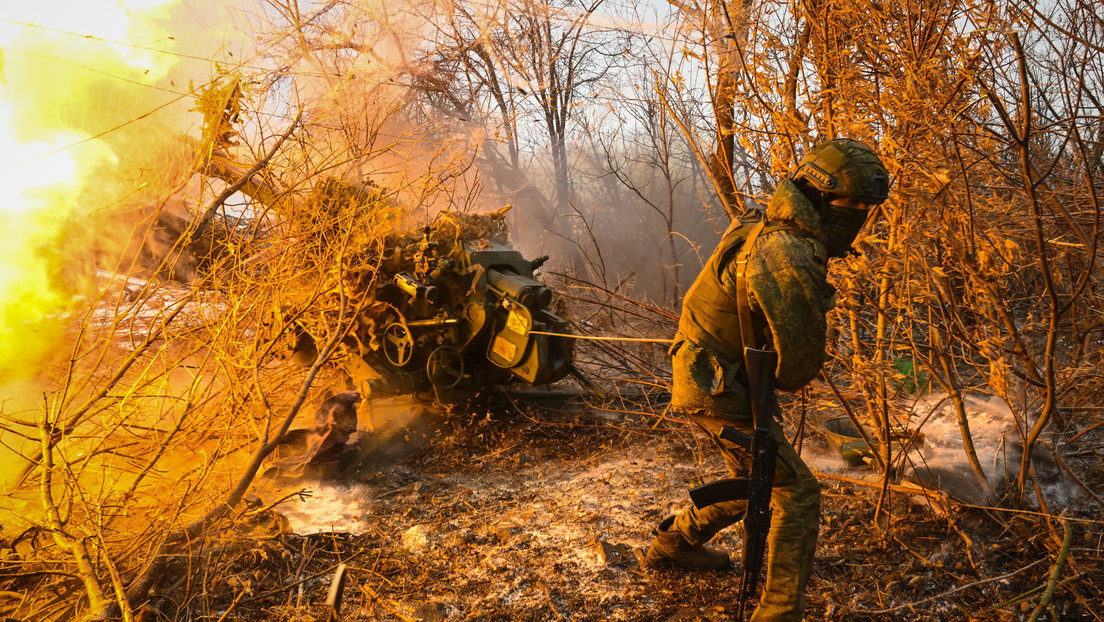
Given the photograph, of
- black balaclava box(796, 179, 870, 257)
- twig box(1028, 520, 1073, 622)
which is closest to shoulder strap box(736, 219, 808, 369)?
black balaclava box(796, 179, 870, 257)

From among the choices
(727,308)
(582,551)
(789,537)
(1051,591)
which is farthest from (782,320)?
(582,551)

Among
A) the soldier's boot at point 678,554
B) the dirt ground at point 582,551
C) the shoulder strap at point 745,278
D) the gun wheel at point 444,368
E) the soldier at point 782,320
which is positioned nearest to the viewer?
the soldier at point 782,320

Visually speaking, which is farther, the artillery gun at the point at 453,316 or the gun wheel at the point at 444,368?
the gun wheel at the point at 444,368

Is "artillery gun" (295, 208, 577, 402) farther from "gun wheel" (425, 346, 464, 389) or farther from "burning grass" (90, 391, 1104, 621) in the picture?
"burning grass" (90, 391, 1104, 621)

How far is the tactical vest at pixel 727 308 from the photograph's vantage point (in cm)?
269

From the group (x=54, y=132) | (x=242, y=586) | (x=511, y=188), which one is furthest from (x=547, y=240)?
(x=242, y=586)

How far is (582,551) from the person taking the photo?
3656mm

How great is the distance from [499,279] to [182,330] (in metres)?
2.40

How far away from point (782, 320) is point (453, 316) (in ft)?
11.6

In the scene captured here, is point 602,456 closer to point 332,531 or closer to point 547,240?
point 332,531

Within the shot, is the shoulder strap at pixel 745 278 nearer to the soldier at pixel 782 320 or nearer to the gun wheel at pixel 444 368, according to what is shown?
the soldier at pixel 782 320

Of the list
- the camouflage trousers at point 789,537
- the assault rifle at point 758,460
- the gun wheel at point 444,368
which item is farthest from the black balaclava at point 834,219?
the gun wheel at point 444,368

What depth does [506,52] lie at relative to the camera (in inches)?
477

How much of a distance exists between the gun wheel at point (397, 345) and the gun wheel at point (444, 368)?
0.74ft
